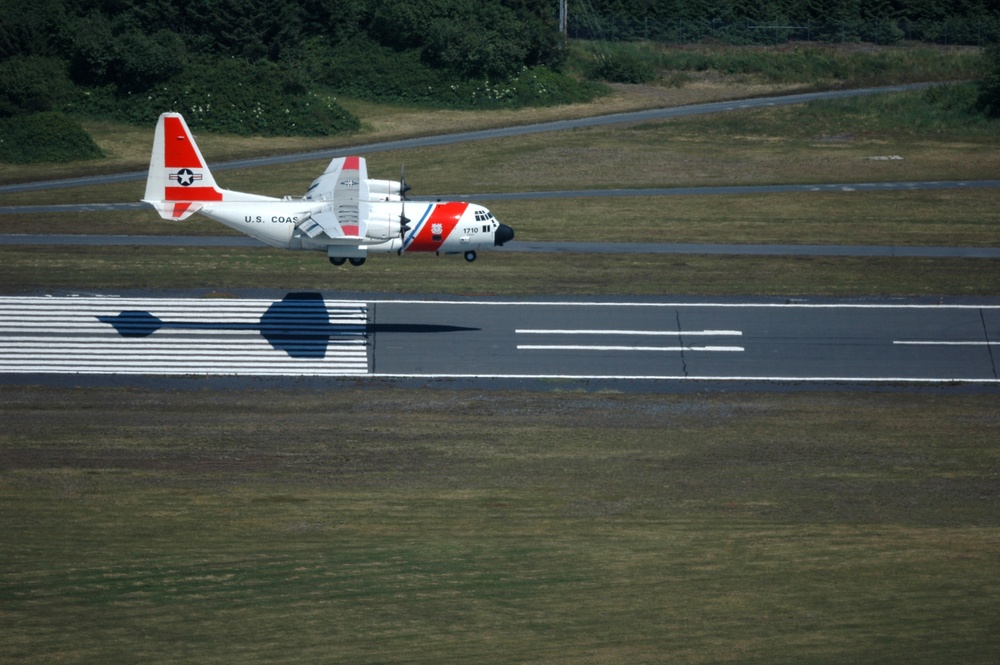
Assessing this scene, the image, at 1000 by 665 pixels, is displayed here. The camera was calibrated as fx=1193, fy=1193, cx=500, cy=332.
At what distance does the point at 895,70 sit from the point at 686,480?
291ft

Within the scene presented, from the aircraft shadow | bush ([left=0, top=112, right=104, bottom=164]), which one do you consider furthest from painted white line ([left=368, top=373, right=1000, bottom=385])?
bush ([left=0, top=112, right=104, bottom=164])

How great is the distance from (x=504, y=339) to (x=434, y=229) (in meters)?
5.94

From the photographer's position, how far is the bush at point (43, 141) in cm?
8457

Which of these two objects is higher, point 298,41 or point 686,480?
point 298,41

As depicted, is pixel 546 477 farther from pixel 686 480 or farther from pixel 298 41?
pixel 298 41

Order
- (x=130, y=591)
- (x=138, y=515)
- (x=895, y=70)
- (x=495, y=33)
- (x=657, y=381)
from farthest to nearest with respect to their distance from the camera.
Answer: (x=895, y=70)
(x=495, y=33)
(x=657, y=381)
(x=138, y=515)
(x=130, y=591)

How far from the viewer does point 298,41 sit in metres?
107

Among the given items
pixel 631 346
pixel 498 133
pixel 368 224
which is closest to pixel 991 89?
pixel 498 133

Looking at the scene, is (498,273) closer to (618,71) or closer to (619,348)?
(619,348)

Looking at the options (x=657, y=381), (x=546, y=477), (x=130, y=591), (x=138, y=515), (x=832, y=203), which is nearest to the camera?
(x=130, y=591)

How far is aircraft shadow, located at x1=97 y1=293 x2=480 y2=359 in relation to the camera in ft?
174

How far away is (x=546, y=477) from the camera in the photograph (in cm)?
4081

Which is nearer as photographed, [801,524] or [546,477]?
[801,524]

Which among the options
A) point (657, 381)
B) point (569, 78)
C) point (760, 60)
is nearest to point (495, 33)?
point (569, 78)
